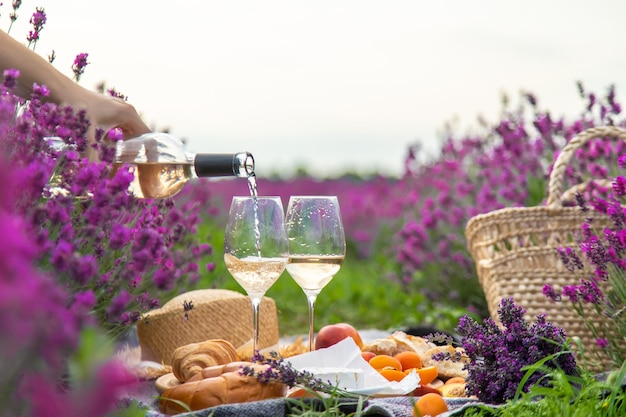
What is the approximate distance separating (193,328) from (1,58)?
1.26m

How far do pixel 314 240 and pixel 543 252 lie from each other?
1.46 metres

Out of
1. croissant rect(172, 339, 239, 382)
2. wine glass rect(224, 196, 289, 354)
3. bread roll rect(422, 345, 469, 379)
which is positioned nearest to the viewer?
croissant rect(172, 339, 239, 382)

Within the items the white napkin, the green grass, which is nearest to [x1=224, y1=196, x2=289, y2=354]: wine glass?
the white napkin

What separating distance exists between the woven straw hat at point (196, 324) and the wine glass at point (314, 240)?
0.68m

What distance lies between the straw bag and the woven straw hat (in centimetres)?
118

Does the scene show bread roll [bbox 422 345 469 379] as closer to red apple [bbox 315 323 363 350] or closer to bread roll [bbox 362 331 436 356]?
bread roll [bbox 362 331 436 356]

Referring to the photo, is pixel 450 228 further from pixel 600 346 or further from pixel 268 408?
pixel 268 408

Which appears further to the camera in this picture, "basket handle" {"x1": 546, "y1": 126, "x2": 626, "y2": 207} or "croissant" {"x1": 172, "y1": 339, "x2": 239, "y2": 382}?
"basket handle" {"x1": 546, "y1": 126, "x2": 626, "y2": 207}

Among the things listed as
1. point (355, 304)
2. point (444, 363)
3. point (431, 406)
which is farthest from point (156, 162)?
point (355, 304)

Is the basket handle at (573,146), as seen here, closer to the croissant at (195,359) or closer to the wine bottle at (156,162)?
the wine bottle at (156,162)

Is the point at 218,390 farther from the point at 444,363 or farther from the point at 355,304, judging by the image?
the point at 355,304

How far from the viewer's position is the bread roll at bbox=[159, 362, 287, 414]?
2068 mm

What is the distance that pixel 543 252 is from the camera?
349 cm

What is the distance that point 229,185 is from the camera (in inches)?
550
